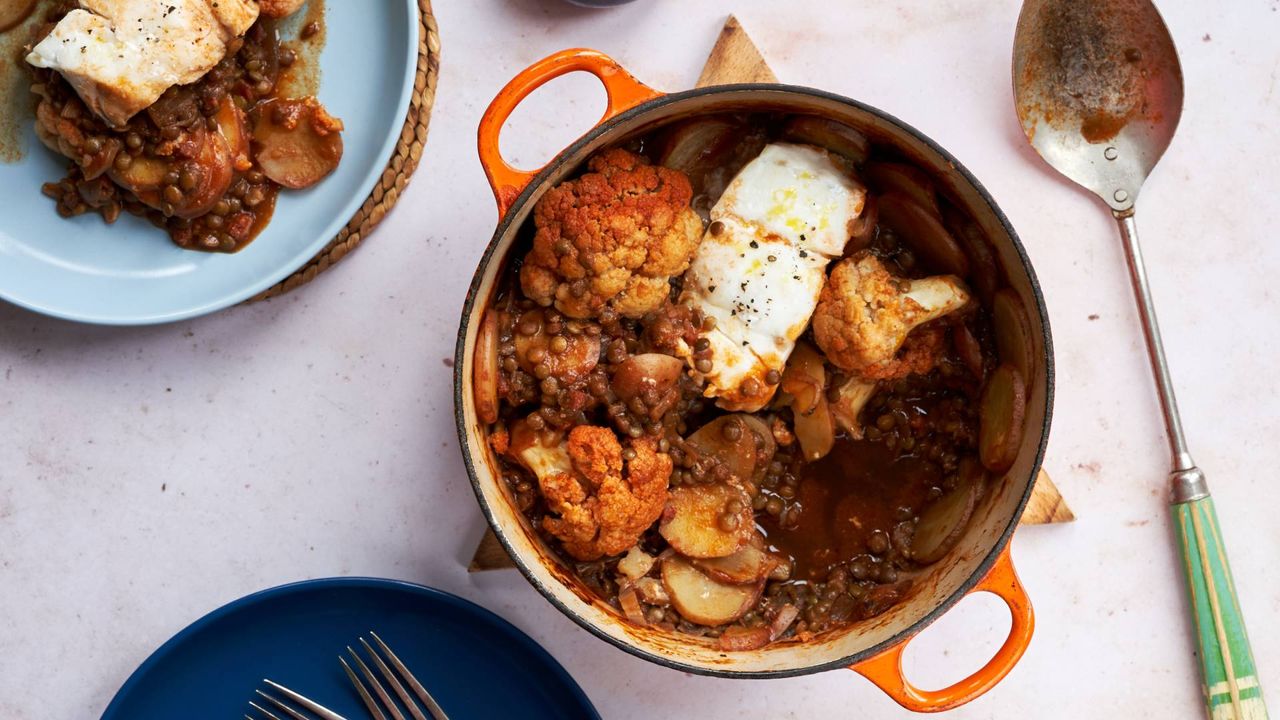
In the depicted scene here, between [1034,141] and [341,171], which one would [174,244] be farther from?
[1034,141]

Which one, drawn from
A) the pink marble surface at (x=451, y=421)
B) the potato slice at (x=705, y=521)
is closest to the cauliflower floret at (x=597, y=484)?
the potato slice at (x=705, y=521)

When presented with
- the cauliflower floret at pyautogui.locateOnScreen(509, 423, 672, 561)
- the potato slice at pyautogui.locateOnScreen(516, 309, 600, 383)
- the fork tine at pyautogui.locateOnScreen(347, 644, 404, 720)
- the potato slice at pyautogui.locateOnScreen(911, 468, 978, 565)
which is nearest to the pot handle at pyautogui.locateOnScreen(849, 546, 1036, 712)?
the potato slice at pyautogui.locateOnScreen(911, 468, 978, 565)

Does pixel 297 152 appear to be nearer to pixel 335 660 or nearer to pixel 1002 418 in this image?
pixel 335 660

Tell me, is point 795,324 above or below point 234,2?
above

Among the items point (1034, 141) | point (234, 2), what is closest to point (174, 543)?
point (234, 2)

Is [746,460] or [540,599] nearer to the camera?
[746,460]

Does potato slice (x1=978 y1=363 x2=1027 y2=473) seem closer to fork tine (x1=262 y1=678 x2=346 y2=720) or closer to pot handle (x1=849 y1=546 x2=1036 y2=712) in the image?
pot handle (x1=849 y1=546 x2=1036 y2=712)
